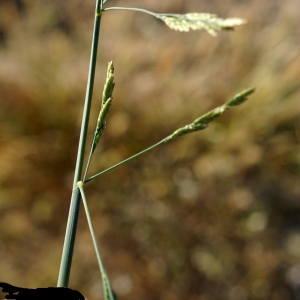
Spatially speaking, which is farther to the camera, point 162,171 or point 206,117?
point 162,171

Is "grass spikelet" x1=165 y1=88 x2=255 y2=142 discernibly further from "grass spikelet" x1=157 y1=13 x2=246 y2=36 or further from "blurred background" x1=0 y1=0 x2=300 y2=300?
"blurred background" x1=0 y1=0 x2=300 y2=300

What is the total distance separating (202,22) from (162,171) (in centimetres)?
154

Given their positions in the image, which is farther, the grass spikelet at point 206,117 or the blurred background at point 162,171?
the blurred background at point 162,171

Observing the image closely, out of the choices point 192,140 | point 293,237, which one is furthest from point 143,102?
point 293,237

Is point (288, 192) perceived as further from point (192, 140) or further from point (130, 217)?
point (130, 217)

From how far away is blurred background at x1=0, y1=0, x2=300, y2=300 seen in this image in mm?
1859

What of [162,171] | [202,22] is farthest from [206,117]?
[162,171]

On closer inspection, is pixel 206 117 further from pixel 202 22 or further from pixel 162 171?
pixel 162 171

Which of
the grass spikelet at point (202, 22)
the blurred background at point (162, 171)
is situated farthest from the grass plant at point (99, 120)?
the blurred background at point (162, 171)

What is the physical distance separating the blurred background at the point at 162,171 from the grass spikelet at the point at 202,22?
147cm

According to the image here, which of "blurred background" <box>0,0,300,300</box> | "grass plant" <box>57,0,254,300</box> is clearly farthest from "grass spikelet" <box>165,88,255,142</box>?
"blurred background" <box>0,0,300,300</box>

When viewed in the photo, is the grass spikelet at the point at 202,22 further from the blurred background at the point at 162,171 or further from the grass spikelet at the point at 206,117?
the blurred background at the point at 162,171

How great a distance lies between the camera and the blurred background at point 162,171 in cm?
186

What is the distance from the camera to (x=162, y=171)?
6.31ft
